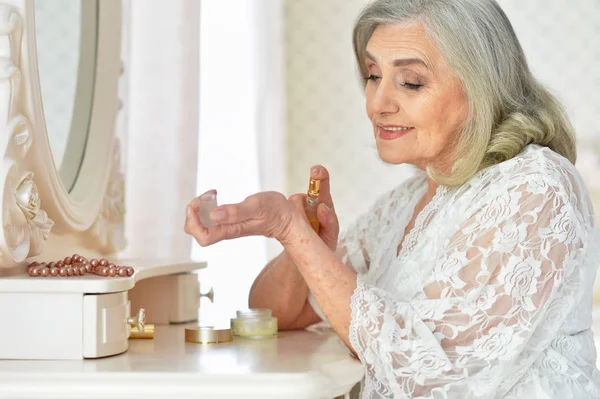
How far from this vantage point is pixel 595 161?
13.3ft

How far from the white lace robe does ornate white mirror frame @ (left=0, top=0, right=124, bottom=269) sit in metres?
0.51

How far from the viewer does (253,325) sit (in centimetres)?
145

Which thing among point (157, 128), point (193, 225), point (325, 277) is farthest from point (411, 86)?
point (157, 128)

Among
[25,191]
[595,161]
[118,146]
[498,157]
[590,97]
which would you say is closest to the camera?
[25,191]

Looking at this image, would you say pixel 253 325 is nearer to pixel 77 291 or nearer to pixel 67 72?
pixel 77 291

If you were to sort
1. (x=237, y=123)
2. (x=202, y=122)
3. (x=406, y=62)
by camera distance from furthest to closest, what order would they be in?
(x=237, y=123), (x=202, y=122), (x=406, y=62)

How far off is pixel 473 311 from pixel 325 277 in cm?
23

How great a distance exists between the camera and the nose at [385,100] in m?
1.54

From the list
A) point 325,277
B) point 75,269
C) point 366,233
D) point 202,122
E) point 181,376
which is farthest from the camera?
point 202,122

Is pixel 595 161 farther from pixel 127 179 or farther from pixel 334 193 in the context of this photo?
pixel 127 179

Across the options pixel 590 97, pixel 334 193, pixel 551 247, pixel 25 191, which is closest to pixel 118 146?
pixel 25 191

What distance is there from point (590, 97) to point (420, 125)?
3.12 meters

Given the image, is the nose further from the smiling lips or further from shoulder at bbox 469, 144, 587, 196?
shoulder at bbox 469, 144, 587, 196

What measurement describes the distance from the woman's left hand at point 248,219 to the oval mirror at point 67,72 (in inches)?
15.6
